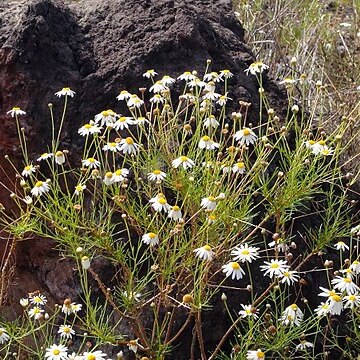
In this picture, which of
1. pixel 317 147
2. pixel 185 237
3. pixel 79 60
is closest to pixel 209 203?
pixel 185 237

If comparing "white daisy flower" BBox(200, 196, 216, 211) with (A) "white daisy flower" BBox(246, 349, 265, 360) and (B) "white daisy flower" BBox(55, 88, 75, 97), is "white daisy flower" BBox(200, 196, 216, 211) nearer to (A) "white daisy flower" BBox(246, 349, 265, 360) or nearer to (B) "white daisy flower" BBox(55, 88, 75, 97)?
(A) "white daisy flower" BBox(246, 349, 265, 360)

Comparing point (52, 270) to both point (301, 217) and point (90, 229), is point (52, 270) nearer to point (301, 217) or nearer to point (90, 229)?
point (90, 229)

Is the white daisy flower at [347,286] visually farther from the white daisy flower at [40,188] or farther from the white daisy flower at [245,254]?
the white daisy flower at [40,188]

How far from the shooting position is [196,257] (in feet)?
8.71

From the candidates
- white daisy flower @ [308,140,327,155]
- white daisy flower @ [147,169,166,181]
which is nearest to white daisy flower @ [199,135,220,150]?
white daisy flower @ [147,169,166,181]

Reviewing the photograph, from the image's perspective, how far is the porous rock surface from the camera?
324cm

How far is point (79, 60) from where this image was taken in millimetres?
3422

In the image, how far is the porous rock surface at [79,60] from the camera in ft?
10.6

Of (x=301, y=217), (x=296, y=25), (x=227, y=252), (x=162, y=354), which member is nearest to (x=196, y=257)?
(x=227, y=252)

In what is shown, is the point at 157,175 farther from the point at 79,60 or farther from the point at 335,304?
the point at 79,60

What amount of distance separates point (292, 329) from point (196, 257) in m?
0.46

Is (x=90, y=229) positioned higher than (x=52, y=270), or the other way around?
(x=90, y=229)

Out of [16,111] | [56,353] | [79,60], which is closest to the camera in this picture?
[56,353]

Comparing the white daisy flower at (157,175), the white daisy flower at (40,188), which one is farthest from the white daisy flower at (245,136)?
the white daisy flower at (40,188)
